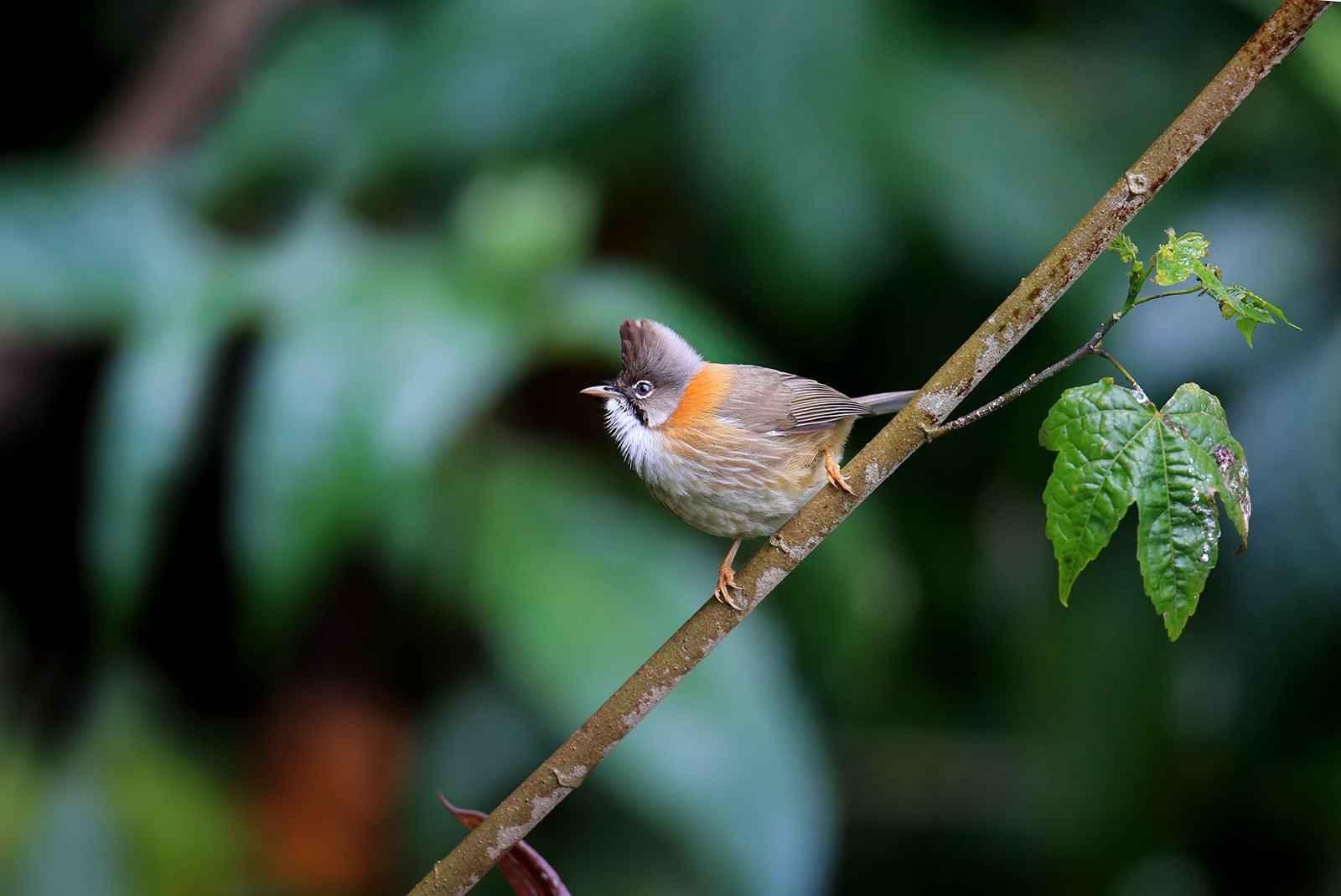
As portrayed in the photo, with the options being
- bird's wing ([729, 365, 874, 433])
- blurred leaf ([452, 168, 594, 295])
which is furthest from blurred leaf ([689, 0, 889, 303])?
bird's wing ([729, 365, 874, 433])

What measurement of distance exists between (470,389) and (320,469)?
17.5 inches

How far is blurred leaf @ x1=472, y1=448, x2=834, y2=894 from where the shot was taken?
8.21 ft

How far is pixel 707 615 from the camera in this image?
1.06 meters

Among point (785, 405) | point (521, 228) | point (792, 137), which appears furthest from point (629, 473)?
point (785, 405)

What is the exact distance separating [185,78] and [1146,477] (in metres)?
4.30

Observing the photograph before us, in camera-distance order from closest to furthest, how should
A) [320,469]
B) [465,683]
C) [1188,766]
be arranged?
1. [320,469]
2. [1188,766]
3. [465,683]

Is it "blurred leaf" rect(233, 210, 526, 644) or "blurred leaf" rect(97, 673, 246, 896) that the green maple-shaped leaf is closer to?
"blurred leaf" rect(233, 210, 526, 644)

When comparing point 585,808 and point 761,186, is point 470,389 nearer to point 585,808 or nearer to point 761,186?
point 761,186

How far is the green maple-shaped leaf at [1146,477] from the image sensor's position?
0.88 meters

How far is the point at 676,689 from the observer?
8.75 ft

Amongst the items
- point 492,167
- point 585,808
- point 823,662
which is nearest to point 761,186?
point 492,167

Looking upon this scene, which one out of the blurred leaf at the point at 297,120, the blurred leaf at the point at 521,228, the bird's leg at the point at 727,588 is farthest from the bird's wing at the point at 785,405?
the blurred leaf at the point at 297,120

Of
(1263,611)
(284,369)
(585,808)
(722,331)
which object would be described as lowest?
(585,808)

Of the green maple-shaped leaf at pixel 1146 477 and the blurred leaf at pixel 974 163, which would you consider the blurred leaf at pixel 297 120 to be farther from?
the green maple-shaped leaf at pixel 1146 477
